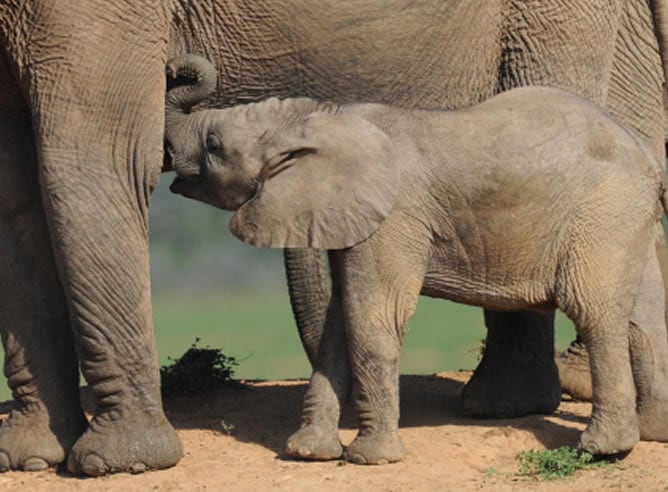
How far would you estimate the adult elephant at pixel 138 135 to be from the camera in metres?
6.73

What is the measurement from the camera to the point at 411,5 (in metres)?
7.38

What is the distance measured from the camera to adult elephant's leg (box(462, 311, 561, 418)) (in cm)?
766

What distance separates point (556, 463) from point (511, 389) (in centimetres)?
94

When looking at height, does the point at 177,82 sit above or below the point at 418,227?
above

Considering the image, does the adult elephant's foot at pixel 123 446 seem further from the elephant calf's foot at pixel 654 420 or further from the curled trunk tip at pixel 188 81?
the elephant calf's foot at pixel 654 420

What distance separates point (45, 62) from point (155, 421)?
1.33 metres

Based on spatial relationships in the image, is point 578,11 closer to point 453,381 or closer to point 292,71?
point 292,71

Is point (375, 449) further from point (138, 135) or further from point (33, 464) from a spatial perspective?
point (138, 135)

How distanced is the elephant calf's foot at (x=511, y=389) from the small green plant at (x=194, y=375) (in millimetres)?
1109

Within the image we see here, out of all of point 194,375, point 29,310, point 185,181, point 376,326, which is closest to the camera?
point 376,326

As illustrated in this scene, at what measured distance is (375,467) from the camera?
22.1 feet

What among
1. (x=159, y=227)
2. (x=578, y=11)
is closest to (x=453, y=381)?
(x=578, y=11)

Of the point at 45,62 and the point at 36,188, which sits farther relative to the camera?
the point at 36,188

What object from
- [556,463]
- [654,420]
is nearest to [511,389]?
[654,420]
